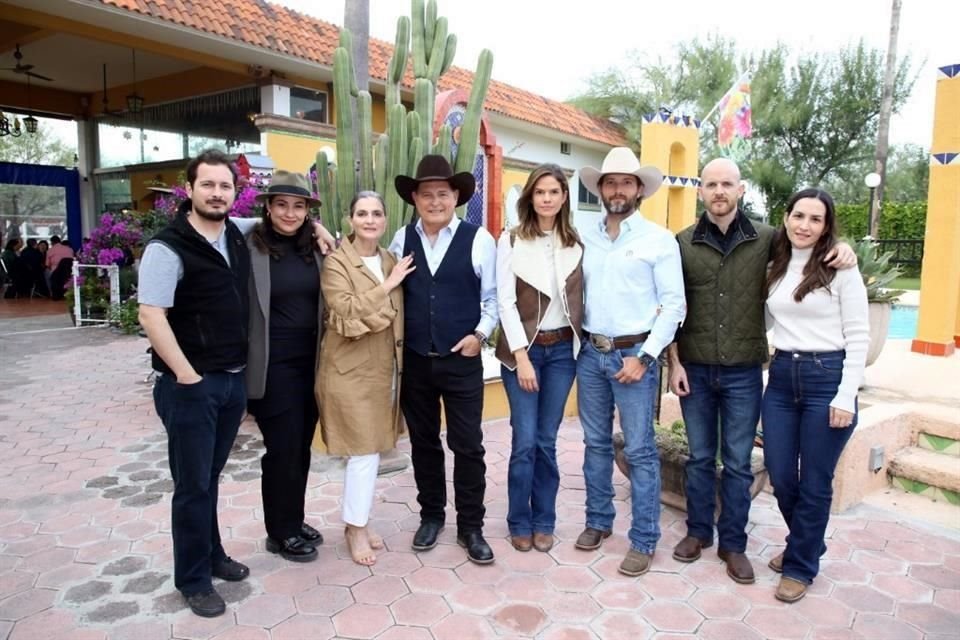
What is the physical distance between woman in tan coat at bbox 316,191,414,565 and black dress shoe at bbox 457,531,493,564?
0.47m

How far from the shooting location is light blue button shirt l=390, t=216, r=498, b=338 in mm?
3213

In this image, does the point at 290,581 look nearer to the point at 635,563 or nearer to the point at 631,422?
the point at 635,563

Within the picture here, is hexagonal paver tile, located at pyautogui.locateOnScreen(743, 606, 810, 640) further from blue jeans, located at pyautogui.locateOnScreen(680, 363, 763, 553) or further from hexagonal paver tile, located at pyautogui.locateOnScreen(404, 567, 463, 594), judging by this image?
hexagonal paver tile, located at pyautogui.locateOnScreen(404, 567, 463, 594)

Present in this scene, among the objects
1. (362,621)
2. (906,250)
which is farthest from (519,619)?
(906,250)

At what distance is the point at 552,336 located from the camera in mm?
3215

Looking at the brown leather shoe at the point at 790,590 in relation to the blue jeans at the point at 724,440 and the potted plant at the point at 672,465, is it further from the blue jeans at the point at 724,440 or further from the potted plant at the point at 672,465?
the potted plant at the point at 672,465

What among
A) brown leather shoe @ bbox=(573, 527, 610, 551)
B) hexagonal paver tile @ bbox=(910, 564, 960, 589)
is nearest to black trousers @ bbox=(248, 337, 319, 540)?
brown leather shoe @ bbox=(573, 527, 610, 551)

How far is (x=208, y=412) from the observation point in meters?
2.66

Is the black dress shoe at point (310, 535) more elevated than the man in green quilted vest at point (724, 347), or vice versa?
the man in green quilted vest at point (724, 347)

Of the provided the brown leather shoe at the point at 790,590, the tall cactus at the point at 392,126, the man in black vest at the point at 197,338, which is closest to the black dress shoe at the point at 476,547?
the man in black vest at the point at 197,338

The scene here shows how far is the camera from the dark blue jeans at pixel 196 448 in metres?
2.62

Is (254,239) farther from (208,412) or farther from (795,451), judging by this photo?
(795,451)

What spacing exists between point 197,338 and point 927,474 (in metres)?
4.26

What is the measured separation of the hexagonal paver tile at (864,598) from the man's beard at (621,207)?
1.99 m
